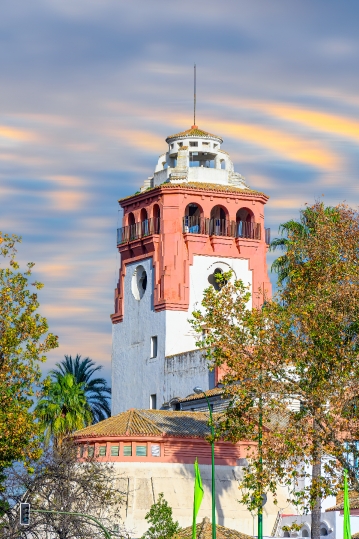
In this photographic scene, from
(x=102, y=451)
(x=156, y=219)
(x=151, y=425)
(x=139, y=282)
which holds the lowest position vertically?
(x=102, y=451)

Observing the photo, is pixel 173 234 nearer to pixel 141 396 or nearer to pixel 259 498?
pixel 141 396

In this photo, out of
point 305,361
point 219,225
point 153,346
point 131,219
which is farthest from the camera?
point 131,219

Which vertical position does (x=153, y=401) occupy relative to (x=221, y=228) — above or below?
below

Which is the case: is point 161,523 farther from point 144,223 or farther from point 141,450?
point 144,223

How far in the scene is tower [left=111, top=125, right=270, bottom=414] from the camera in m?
80.1

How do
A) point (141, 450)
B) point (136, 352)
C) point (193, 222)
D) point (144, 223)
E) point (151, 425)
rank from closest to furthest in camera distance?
point (141, 450) → point (151, 425) → point (193, 222) → point (136, 352) → point (144, 223)

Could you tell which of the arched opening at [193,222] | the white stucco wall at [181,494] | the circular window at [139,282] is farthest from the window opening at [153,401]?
the white stucco wall at [181,494]

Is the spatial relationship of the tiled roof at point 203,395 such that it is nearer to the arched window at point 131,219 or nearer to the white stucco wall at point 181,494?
the white stucco wall at point 181,494

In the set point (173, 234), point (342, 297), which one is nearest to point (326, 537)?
point (342, 297)

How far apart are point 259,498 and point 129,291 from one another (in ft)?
116

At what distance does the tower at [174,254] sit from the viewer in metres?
80.1

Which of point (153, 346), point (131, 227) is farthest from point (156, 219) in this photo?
point (153, 346)

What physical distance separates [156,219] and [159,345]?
7295 mm

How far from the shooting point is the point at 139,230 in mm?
83562
